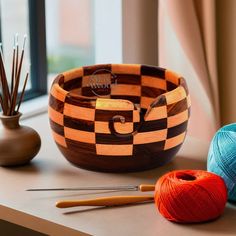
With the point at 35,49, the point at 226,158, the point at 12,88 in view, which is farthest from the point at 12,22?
the point at 226,158

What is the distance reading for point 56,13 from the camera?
8.51 ft

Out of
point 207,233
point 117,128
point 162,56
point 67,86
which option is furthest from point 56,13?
point 207,233

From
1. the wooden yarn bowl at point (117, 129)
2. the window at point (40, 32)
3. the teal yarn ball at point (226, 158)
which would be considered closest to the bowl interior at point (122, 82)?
the wooden yarn bowl at point (117, 129)

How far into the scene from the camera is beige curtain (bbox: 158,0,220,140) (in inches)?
55.0

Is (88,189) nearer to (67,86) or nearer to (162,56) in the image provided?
(67,86)

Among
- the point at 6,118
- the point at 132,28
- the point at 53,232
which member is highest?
the point at 132,28

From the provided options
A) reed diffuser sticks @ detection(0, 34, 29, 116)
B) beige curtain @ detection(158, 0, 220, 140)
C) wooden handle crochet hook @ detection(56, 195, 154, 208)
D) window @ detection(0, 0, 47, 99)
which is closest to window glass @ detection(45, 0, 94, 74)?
window @ detection(0, 0, 47, 99)

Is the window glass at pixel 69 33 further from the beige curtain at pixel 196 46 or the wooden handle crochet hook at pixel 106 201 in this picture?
the wooden handle crochet hook at pixel 106 201

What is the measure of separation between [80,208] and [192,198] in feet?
0.60

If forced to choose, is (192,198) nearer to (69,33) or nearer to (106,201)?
(106,201)

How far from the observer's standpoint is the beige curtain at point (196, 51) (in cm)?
140

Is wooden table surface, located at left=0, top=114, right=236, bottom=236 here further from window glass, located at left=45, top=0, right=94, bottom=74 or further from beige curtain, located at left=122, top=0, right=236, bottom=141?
window glass, located at left=45, top=0, right=94, bottom=74

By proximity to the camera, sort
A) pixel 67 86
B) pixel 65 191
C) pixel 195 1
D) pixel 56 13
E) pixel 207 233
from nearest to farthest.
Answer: pixel 207 233 → pixel 65 191 → pixel 67 86 → pixel 195 1 → pixel 56 13

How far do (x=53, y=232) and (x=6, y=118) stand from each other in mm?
261
